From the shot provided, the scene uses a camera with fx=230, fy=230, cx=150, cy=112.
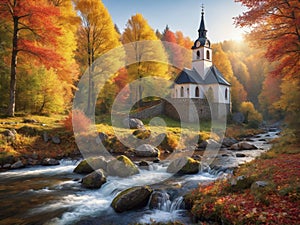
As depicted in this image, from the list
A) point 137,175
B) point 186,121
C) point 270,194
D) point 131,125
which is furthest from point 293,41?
point 186,121

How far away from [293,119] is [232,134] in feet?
42.2

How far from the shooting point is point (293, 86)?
69.6ft

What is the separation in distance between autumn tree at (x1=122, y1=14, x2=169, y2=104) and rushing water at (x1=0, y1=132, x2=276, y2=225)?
16.2m

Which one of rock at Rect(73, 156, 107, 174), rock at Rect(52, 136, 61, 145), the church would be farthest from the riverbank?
the church

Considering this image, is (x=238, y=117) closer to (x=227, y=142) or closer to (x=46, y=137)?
(x=227, y=142)

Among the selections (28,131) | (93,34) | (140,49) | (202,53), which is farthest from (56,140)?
(202,53)

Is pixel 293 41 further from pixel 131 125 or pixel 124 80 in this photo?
pixel 124 80

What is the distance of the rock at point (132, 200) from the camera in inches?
292

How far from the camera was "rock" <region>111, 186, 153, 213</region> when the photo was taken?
7.41 metres

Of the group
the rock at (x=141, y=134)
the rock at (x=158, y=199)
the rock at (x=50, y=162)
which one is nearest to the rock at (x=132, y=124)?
the rock at (x=141, y=134)

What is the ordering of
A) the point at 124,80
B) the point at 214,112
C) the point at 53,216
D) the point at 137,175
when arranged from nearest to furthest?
the point at 53,216
the point at 137,175
the point at 124,80
the point at 214,112

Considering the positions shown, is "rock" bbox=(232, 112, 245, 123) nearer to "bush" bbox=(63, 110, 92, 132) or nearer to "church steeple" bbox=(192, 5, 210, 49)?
"church steeple" bbox=(192, 5, 210, 49)

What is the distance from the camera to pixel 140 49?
2619 cm

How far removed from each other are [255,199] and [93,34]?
20.3 m
